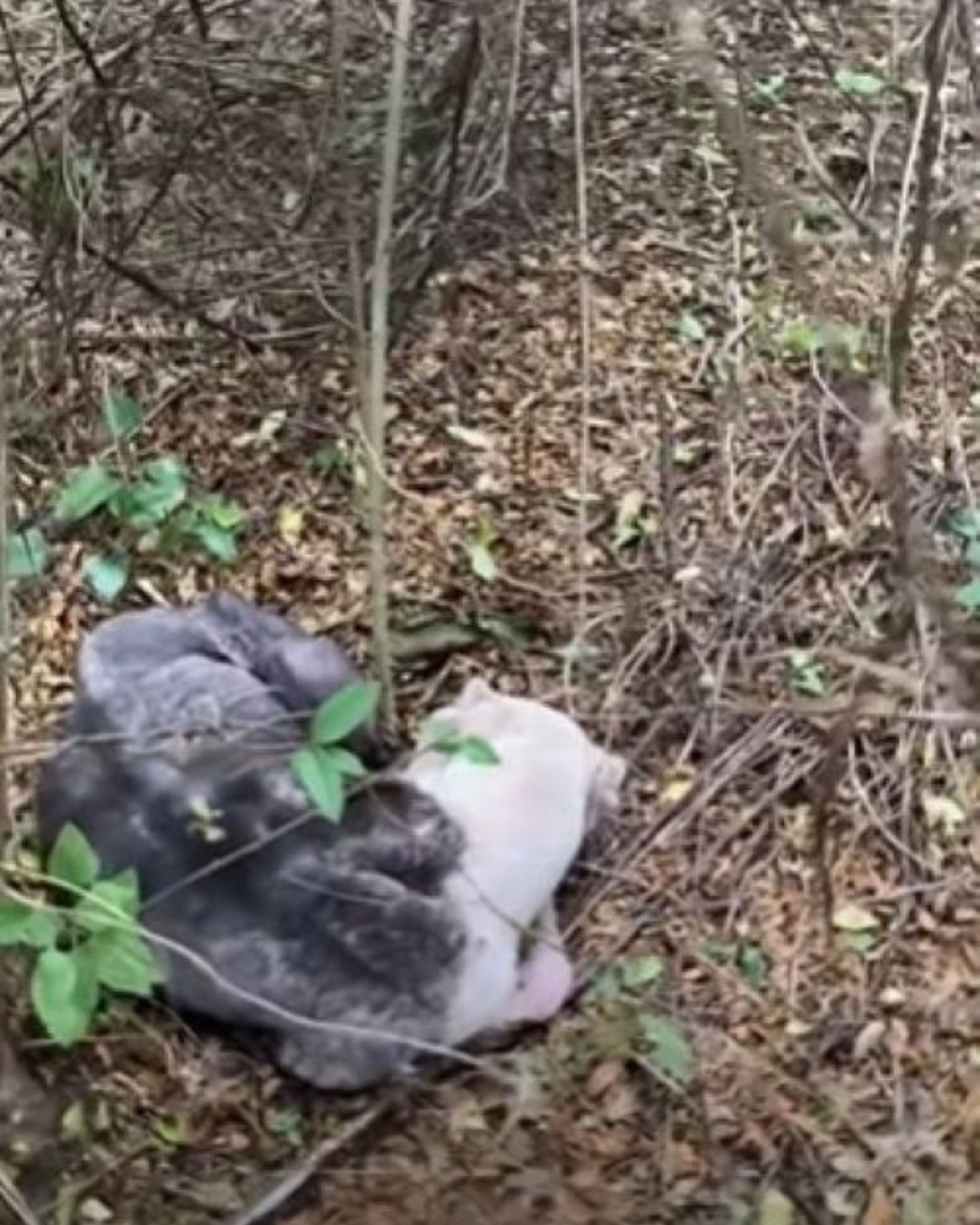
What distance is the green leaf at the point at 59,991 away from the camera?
179 cm

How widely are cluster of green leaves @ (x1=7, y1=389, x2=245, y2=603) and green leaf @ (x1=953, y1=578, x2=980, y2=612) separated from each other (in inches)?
30.1

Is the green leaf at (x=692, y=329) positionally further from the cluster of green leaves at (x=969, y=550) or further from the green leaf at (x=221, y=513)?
the green leaf at (x=221, y=513)

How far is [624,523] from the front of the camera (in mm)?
2775

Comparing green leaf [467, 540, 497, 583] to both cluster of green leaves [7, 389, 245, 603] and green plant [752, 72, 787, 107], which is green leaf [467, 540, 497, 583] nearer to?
cluster of green leaves [7, 389, 245, 603]

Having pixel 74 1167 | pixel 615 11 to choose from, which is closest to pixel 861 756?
pixel 74 1167

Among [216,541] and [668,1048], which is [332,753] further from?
[216,541]

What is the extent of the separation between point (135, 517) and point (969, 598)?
2.87ft

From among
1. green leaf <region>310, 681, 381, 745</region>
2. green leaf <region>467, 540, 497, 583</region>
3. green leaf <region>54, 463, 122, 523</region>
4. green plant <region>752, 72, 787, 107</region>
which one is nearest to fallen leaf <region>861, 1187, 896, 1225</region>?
green leaf <region>310, 681, 381, 745</region>

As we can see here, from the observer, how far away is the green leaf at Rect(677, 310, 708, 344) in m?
3.01

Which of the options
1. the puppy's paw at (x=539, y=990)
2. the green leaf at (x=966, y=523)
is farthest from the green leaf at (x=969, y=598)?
the puppy's paw at (x=539, y=990)

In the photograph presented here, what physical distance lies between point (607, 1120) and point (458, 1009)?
0.53 feet

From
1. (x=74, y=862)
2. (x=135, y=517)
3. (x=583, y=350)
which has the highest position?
(x=74, y=862)

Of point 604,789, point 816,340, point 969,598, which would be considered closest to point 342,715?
point 604,789

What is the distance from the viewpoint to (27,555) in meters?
2.60
